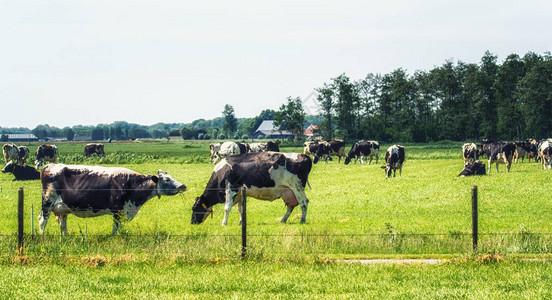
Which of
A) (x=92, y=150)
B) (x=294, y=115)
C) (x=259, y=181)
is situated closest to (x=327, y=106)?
(x=294, y=115)

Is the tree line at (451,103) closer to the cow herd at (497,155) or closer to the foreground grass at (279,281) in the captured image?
the cow herd at (497,155)

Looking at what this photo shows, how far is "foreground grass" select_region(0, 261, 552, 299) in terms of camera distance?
1084cm

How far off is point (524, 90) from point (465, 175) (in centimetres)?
7740

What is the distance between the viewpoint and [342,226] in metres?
18.5

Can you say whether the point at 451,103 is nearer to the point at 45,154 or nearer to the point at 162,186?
the point at 45,154

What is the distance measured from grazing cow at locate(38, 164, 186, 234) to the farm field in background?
0.61 metres

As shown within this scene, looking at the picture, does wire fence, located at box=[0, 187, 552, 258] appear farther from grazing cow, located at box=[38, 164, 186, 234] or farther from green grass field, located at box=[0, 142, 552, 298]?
grazing cow, located at box=[38, 164, 186, 234]

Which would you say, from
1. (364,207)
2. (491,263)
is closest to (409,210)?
(364,207)

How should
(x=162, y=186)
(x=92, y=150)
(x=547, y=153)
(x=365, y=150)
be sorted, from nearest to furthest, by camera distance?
(x=162, y=186), (x=547, y=153), (x=365, y=150), (x=92, y=150)

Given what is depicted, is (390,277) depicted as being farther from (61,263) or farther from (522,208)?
(522,208)

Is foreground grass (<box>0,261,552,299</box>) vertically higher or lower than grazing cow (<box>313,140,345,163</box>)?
lower

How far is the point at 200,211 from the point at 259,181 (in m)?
2.19

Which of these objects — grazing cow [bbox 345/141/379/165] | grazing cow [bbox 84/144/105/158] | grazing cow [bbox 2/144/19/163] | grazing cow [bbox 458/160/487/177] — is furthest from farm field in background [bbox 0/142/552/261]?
grazing cow [bbox 84/144/105/158]

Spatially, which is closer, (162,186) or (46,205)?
(46,205)
